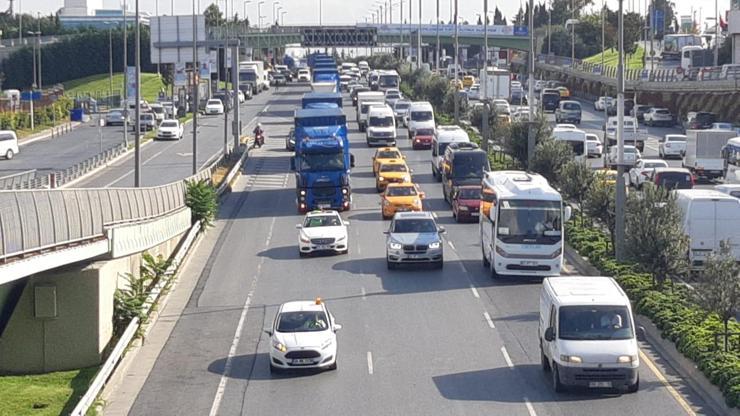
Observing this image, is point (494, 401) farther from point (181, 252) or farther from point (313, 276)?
point (181, 252)

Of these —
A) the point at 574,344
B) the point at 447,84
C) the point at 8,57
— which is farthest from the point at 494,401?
the point at 8,57

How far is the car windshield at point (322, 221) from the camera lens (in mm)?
43594

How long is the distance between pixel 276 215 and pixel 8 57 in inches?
4885

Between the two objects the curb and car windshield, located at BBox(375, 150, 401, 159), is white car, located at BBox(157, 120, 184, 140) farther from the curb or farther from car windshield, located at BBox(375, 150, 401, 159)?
the curb

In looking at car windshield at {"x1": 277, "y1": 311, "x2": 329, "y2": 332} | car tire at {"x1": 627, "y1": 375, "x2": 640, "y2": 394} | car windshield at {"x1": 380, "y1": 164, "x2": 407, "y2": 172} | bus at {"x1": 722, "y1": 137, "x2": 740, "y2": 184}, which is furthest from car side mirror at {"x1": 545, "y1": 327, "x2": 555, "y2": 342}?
car windshield at {"x1": 380, "y1": 164, "x2": 407, "y2": 172}

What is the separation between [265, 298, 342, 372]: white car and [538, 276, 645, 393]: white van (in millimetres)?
4417

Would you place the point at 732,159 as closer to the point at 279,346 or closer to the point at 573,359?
the point at 279,346

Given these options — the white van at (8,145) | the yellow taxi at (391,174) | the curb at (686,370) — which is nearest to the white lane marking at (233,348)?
the curb at (686,370)

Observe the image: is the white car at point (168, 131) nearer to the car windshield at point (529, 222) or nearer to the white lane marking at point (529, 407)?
the car windshield at point (529, 222)

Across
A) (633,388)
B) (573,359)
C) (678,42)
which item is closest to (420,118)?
(633,388)

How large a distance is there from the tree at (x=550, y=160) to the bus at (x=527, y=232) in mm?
16294

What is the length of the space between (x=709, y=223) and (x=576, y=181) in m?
7.19

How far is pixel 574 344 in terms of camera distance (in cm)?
2453

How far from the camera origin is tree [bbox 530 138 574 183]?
5384cm
